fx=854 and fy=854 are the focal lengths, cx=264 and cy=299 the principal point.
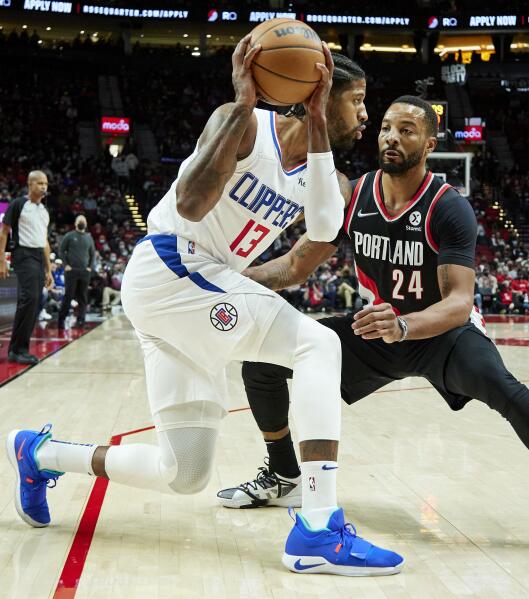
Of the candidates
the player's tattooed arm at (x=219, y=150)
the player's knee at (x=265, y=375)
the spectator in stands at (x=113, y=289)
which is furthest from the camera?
the spectator in stands at (x=113, y=289)

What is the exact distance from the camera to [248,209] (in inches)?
117

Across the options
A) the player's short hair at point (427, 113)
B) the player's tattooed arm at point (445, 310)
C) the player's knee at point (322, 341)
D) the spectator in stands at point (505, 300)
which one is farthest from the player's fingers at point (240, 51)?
the spectator in stands at point (505, 300)

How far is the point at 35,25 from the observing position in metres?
36.7

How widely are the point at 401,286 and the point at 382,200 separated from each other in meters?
0.41

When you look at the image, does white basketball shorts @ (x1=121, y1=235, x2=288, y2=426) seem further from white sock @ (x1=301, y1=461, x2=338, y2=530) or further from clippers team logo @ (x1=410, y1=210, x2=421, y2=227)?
clippers team logo @ (x1=410, y1=210, x2=421, y2=227)

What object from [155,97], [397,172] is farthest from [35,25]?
[397,172]

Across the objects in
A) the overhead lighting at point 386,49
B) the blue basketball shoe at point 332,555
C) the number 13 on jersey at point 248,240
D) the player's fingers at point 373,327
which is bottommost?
the blue basketball shoe at point 332,555

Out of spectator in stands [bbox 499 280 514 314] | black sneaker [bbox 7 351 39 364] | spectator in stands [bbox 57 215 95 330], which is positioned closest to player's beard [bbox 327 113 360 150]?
black sneaker [bbox 7 351 39 364]

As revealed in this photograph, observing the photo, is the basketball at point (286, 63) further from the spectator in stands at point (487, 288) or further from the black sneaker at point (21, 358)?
the spectator in stands at point (487, 288)

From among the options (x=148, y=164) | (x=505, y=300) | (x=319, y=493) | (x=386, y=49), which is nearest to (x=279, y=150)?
(x=319, y=493)

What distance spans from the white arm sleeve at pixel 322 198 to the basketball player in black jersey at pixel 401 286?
636mm

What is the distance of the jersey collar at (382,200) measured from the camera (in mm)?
3729

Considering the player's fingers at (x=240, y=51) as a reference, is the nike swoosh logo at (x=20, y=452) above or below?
below

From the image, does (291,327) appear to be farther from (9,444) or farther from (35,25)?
(35,25)
